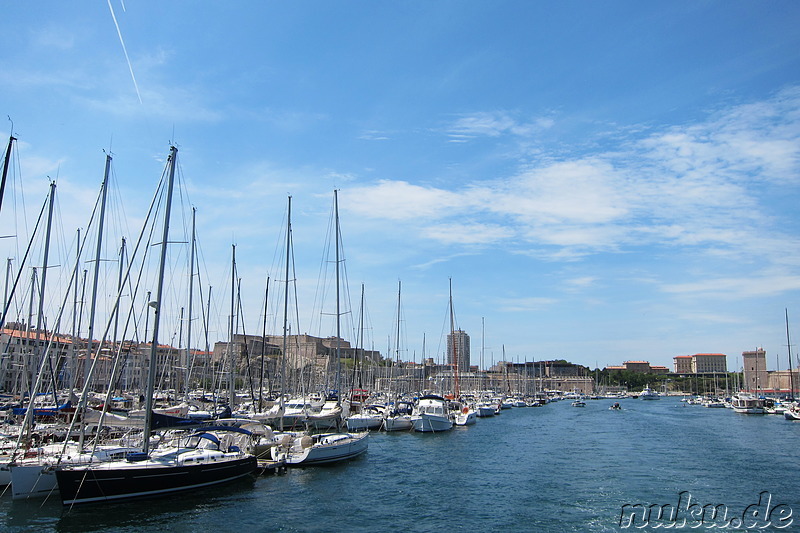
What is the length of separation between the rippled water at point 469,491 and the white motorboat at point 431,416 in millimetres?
7112

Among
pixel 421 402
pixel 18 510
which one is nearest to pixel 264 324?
pixel 421 402

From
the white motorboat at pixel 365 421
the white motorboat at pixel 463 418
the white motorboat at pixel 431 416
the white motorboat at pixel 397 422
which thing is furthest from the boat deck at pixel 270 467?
the white motorboat at pixel 463 418

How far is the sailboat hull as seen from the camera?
29.3m

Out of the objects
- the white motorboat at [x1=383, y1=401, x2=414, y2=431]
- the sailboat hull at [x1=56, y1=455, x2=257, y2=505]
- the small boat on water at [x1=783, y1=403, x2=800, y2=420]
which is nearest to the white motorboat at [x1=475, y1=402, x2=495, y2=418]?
the white motorboat at [x1=383, y1=401, x2=414, y2=431]

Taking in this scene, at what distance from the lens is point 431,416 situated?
72938 millimetres

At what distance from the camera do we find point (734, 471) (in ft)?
148

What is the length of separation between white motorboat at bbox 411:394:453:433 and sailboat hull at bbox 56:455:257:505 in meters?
39.6

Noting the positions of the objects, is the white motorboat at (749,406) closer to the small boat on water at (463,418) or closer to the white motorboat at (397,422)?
the small boat on water at (463,418)

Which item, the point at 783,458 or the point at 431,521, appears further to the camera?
the point at 783,458

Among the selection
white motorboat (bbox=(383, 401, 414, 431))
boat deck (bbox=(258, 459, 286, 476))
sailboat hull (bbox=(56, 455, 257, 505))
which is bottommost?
white motorboat (bbox=(383, 401, 414, 431))

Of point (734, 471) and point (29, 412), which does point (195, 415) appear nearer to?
point (29, 412)

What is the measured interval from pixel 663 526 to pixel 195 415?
40347 millimetres

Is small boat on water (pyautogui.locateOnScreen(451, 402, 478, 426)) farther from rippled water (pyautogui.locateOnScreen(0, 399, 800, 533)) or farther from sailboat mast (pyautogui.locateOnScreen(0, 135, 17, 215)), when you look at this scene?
sailboat mast (pyautogui.locateOnScreen(0, 135, 17, 215))

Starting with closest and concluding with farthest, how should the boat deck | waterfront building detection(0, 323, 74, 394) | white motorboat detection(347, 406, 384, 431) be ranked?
the boat deck → waterfront building detection(0, 323, 74, 394) → white motorboat detection(347, 406, 384, 431)
